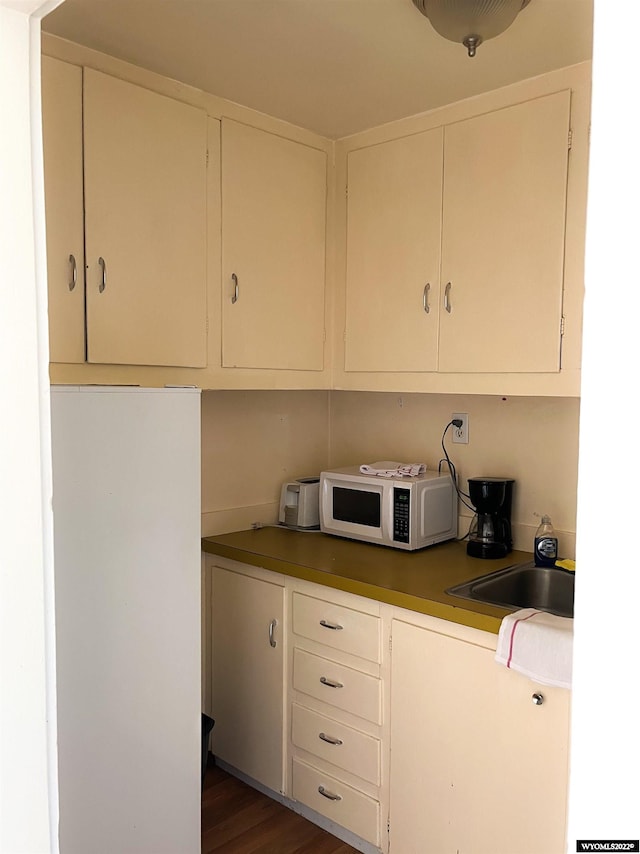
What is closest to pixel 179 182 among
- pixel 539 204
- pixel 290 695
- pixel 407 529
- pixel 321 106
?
pixel 321 106

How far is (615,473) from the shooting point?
45 cm

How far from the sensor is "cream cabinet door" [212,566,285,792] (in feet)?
8.05

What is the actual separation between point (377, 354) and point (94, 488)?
121 centimetres

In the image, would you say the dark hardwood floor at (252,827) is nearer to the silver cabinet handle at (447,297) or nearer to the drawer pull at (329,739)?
the drawer pull at (329,739)

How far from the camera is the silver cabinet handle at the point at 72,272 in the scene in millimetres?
1953

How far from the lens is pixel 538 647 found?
173 cm

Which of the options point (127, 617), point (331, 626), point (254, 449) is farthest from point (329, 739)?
point (254, 449)

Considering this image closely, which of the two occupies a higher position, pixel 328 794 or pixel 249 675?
pixel 249 675

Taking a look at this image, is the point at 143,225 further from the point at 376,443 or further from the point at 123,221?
the point at 376,443

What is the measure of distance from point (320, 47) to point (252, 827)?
2397mm

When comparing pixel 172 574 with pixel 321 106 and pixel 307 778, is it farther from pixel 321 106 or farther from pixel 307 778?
pixel 321 106

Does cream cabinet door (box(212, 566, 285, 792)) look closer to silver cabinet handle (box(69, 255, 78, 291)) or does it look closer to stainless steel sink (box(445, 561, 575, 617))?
stainless steel sink (box(445, 561, 575, 617))

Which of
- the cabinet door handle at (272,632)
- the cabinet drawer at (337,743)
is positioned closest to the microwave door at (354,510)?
the cabinet door handle at (272,632)

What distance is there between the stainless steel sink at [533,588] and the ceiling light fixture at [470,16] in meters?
1.49
